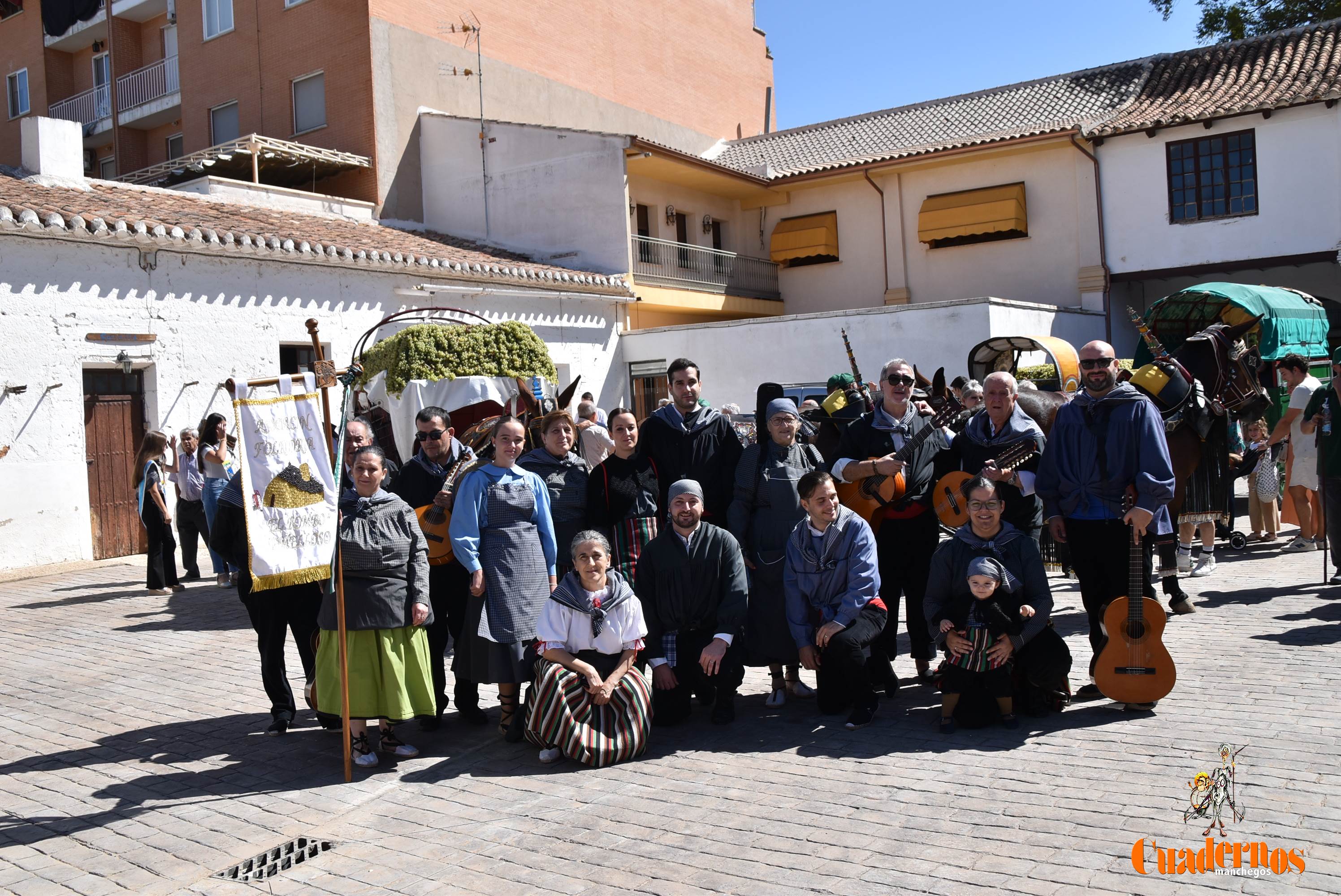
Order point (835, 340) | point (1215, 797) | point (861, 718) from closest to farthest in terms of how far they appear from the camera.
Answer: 1. point (1215, 797)
2. point (861, 718)
3. point (835, 340)

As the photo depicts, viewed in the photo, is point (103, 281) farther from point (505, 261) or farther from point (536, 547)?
point (536, 547)

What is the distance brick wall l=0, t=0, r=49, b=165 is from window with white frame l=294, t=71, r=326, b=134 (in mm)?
9612

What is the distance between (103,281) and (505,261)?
7.95 meters

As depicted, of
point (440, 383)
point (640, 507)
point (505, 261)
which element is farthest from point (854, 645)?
point (505, 261)

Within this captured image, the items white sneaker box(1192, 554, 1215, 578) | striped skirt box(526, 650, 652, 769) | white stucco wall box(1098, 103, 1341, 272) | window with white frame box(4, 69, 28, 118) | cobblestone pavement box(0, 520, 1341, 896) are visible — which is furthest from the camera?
window with white frame box(4, 69, 28, 118)

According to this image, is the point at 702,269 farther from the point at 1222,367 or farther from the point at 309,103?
the point at 1222,367

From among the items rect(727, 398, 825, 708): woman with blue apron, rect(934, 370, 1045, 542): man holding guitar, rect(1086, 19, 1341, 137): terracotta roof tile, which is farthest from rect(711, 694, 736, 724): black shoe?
rect(1086, 19, 1341, 137): terracotta roof tile

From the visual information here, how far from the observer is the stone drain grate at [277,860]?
4500 millimetres

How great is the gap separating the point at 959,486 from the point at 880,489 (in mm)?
461

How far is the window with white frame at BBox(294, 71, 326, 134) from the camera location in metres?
23.6

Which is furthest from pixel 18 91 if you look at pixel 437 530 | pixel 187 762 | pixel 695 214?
pixel 187 762

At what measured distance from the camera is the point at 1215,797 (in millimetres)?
4480

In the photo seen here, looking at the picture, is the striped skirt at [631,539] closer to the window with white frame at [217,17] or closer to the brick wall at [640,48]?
the brick wall at [640,48]

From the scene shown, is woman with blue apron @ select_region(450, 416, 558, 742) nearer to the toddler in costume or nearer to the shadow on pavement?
the shadow on pavement
